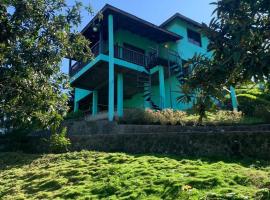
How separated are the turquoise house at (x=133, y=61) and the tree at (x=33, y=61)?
32.9ft

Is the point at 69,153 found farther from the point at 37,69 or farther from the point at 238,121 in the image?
the point at 238,121

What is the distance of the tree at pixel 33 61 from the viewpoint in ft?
30.9

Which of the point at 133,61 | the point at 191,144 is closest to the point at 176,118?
the point at 191,144

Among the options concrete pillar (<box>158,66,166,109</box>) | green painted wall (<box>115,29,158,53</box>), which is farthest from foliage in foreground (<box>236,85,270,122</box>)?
green painted wall (<box>115,29,158,53</box>)

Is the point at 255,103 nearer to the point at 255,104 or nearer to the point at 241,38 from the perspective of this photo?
the point at 255,104

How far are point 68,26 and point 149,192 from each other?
5.21 meters

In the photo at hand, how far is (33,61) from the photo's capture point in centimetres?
972

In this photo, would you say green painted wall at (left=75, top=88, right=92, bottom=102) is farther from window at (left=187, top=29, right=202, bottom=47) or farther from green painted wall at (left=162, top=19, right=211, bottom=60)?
window at (left=187, top=29, right=202, bottom=47)

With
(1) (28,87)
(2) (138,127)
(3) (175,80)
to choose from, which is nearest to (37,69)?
(1) (28,87)

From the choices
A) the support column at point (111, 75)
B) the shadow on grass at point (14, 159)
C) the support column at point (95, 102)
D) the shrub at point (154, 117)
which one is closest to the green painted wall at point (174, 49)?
the support column at point (95, 102)

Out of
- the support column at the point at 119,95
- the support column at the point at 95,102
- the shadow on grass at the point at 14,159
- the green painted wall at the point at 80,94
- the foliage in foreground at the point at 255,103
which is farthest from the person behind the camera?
the green painted wall at the point at 80,94

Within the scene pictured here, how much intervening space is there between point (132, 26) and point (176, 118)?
8741 mm

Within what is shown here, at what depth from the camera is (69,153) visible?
1577 centimetres

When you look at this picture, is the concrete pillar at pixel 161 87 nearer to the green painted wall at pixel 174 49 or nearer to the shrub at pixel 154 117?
the green painted wall at pixel 174 49
